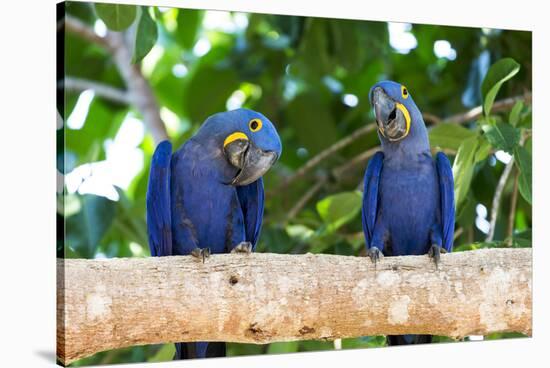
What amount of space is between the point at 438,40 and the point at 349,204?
4.00ft

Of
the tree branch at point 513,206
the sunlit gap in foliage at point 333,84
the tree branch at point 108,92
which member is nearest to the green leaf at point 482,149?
the tree branch at point 513,206

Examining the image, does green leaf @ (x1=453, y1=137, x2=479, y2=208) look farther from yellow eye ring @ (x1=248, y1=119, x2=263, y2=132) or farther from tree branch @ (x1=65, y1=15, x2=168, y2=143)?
tree branch @ (x1=65, y1=15, x2=168, y2=143)

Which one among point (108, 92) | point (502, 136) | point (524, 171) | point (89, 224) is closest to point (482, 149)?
point (502, 136)

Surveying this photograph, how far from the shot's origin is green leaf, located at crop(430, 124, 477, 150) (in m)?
3.86

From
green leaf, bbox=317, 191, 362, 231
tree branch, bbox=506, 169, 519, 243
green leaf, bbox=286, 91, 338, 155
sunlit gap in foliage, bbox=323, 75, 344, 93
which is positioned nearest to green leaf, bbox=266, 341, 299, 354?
green leaf, bbox=317, 191, 362, 231

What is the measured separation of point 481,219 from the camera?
4.09 m

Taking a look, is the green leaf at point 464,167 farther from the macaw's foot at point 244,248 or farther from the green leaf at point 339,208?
the macaw's foot at point 244,248

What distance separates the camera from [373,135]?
4738 mm

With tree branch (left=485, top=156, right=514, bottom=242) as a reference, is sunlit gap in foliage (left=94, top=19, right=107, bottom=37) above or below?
above

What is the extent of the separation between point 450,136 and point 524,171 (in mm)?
390

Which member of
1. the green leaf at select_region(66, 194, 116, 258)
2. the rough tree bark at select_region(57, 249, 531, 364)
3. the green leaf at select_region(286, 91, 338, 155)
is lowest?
the rough tree bark at select_region(57, 249, 531, 364)

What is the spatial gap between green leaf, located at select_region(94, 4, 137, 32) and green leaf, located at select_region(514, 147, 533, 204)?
1.86 metres
